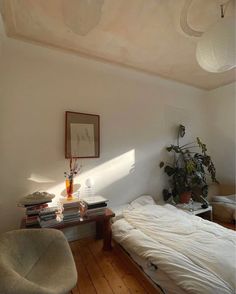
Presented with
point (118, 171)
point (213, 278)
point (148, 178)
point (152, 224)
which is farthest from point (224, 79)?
point (213, 278)

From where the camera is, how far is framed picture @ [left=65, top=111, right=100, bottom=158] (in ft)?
7.53

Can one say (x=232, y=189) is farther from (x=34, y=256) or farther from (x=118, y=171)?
(x=34, y=256)

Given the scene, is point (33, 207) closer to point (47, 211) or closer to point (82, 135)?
point (47, 211)

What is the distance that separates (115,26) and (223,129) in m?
3.03

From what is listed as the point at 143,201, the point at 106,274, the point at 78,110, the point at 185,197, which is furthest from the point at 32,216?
the point at 185,197

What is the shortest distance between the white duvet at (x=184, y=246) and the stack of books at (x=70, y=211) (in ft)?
1.54

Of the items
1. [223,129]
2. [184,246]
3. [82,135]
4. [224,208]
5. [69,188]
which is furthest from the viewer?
[223,129]

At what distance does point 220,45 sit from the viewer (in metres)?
1.29

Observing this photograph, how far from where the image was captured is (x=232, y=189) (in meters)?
3.46

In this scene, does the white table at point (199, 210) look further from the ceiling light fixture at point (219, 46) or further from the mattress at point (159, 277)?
the ceiling light fixture at point (219, 46)

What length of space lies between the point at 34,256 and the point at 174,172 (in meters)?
2.36

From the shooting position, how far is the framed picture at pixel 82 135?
2.29 metres

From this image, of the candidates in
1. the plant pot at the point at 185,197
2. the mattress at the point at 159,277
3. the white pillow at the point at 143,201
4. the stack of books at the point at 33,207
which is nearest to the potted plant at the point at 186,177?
the plant pot at the point at 185,197

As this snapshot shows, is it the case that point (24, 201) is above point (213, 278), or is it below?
above
